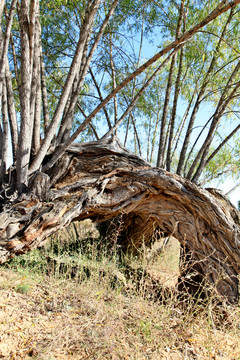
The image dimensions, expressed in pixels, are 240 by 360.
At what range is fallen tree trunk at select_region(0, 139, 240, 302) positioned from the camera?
323 centimetres

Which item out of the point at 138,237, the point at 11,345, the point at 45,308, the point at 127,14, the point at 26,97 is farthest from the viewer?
the point at 127,14

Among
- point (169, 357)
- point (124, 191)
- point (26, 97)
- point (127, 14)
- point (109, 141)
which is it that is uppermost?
point (127, 14)

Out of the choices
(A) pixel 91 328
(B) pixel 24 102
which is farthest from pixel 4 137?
(A) pixel 91 328

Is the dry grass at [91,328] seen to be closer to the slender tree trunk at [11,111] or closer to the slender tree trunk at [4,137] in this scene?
the slender tree trunk at [4,137]

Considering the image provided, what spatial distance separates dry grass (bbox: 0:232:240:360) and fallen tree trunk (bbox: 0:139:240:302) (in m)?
0.61

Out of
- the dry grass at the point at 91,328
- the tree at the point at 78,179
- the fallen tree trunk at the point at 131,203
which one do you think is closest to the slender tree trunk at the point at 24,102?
the tree at the point at 78,179

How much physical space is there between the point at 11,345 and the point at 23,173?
6.88ft

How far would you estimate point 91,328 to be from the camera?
234 centimetres

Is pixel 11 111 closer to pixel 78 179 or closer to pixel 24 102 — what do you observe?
pixel 24 102

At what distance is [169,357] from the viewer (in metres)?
2.31

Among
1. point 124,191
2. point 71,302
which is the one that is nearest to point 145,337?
point 71,302

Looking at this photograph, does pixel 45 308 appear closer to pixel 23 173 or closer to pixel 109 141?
pixel 23 173

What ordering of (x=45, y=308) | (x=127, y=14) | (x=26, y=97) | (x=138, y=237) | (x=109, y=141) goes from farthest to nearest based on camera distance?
(x=127, y=14) < (x=138, y=237) < (x=109, y=141) < (x=26, y=97) < (x=45, y=308)

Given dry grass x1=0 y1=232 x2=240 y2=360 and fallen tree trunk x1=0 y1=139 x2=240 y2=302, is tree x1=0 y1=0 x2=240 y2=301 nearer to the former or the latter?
fallen tree trunk x1=0 y1=139 x2=240 y2=302
